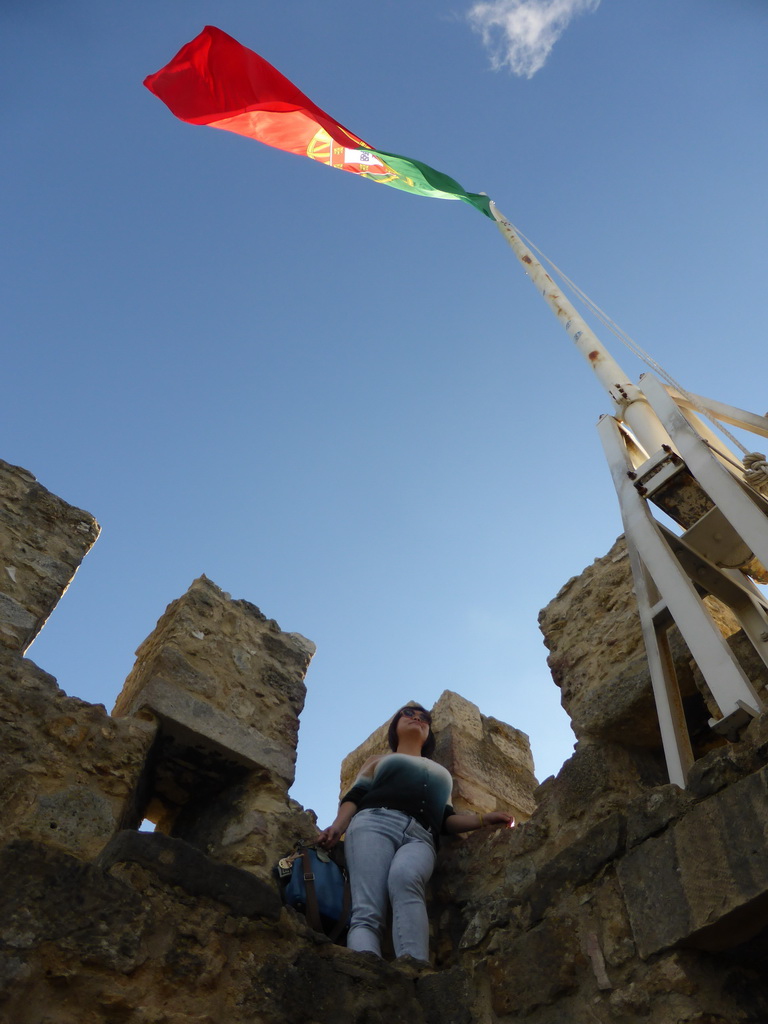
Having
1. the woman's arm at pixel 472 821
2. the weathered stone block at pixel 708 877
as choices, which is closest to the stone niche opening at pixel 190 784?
the woman's arm at pixel 472 821

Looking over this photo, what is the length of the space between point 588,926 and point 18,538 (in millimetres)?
3162

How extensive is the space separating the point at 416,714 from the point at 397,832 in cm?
85

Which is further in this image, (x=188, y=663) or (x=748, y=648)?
(x=188, y=663)

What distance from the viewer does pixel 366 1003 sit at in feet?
8.63

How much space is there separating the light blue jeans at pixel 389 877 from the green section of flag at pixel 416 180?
5.77 metres

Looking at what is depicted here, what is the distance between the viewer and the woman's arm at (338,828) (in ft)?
12.2

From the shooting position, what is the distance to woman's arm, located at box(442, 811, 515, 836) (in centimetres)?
387

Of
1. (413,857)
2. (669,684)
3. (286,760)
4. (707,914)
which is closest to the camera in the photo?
(707,914)

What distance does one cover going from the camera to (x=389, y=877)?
3.43m

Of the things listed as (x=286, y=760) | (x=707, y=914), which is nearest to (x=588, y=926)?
(x=707, y=914)

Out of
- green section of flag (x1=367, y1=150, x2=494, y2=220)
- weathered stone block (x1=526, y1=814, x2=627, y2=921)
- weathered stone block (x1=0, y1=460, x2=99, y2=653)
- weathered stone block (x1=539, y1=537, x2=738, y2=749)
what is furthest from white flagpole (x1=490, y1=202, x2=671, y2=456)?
weathered stone block (x1=0, y1=460, x2=99, y2=653)

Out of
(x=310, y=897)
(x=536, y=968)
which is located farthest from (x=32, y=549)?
(x=536, y=968)

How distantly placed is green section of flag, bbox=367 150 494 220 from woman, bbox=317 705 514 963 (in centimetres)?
519

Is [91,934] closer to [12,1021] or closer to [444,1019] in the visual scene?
[12,1021]
